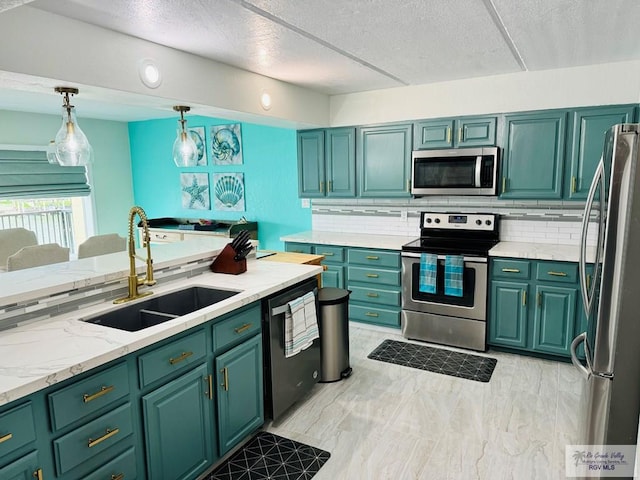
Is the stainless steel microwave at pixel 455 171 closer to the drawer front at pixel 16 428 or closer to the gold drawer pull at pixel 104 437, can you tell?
the gold drawer pull at pixel 104 437

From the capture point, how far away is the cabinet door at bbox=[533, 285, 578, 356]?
3.30m

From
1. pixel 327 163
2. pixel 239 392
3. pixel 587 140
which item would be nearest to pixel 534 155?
pixel 587 140

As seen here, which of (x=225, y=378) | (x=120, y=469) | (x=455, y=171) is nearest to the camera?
(x=120, y=469)

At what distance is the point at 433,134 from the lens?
393cm

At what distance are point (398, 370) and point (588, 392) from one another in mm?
1683

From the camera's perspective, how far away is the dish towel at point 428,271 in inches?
144

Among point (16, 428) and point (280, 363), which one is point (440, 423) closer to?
point (280, 363)

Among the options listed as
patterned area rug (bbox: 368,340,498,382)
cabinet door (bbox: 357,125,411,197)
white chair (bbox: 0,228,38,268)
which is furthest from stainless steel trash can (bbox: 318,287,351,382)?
white chair (bbox: 0,228,38,268)

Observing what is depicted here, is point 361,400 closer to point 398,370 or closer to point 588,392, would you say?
point 398,370

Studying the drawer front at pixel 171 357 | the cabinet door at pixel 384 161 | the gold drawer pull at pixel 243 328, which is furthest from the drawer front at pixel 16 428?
the cabinet door at pixel 384 161

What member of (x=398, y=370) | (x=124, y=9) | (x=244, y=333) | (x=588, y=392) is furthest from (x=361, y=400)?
(x=124, y=9)

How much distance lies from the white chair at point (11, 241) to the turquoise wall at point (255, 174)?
2.11m

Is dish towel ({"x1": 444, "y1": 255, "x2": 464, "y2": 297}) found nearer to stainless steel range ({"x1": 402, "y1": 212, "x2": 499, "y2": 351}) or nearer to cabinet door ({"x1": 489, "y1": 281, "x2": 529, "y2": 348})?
stainless steel range ({"x1": 402, "y1": 212, "x2": 499, "y2": 351})

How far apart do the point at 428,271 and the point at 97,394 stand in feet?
8.94
